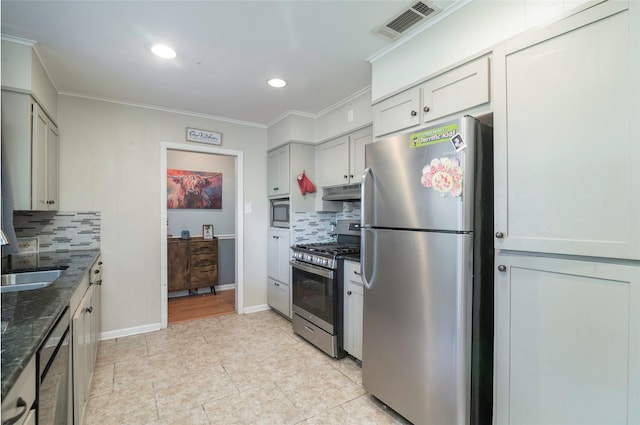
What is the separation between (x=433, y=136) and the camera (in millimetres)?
1620

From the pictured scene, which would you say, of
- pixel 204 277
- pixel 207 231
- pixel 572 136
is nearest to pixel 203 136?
pixel 207 231

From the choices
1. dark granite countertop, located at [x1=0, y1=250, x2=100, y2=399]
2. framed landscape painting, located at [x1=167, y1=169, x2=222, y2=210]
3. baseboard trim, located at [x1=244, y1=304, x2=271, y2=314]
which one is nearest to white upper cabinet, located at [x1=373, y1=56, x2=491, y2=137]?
dark granite countertop, located at [x1=0, y1=250, x2=100, y2=399]

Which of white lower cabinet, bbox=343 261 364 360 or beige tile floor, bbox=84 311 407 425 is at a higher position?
white lower cabinet, bbox=343 261 364 360

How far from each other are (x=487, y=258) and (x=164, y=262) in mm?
3250

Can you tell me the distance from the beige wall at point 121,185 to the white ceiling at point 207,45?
0.27 meters

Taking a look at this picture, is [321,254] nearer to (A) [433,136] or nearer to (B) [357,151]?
(B) [357,151]

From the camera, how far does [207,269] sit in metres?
4.82

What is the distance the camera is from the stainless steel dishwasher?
3.33 ft

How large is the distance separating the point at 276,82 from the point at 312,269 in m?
1.77

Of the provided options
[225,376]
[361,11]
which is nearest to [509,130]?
[361,11]

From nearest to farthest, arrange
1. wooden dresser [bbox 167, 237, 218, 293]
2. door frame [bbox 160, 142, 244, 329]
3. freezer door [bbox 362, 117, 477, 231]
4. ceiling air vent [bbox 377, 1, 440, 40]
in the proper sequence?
freezer door [bbox 362, 117, 477, 231], ceiling air vent [bbox 377, 1, 440, 40], door frame [bbox 160, 142, 244, 329], wooden dresser [bbox 167, 237, 218, 293]

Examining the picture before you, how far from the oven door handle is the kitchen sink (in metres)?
1.90

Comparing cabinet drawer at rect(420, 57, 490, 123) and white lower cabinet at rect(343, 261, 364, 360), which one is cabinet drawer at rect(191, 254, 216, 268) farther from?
cabinet drawer at rect(420, 57, 490, 123)

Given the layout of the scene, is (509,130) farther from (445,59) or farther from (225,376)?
(225,376)
